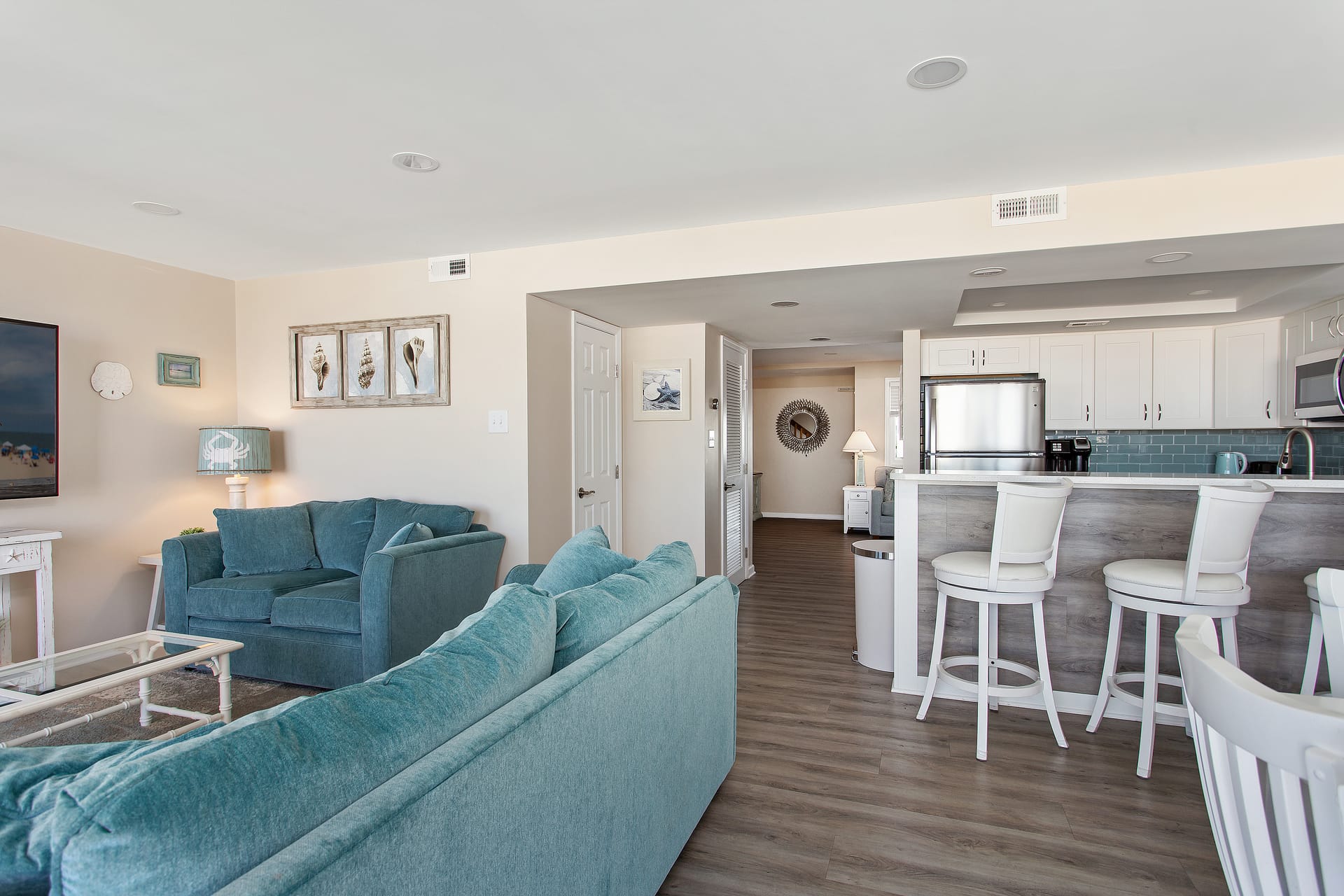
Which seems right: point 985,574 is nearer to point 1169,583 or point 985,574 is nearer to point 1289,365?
point 1169,583

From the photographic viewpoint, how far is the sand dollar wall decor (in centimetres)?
1034

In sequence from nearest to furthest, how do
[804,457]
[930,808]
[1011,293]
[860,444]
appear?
1. [930,808]
2. [1011,293]
3. [860,444]
4. [804,457]

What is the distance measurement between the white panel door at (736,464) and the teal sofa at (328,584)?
2284 mm

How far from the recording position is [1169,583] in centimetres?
258

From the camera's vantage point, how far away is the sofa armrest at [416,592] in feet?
10.3

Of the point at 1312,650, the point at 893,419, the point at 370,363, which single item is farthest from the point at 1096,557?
the point at 893,419

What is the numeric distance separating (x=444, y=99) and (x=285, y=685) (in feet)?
9.50

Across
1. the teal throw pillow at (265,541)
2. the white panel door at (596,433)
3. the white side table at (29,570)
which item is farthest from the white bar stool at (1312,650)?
the white side table at (29,570)

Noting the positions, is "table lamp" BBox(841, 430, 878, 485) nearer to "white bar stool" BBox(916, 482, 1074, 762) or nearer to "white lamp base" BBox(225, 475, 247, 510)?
"white bar stool" BBox(916, 482, 1074, 762)

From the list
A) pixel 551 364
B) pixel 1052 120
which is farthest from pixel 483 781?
pixel 551 364

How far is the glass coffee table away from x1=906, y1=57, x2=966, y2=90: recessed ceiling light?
3.00 m

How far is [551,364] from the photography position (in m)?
4.43

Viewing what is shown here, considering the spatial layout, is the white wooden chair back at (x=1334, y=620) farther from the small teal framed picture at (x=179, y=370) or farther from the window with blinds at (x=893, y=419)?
the window with blinds at (x=893, y=419)

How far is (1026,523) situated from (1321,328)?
11.4 ft
